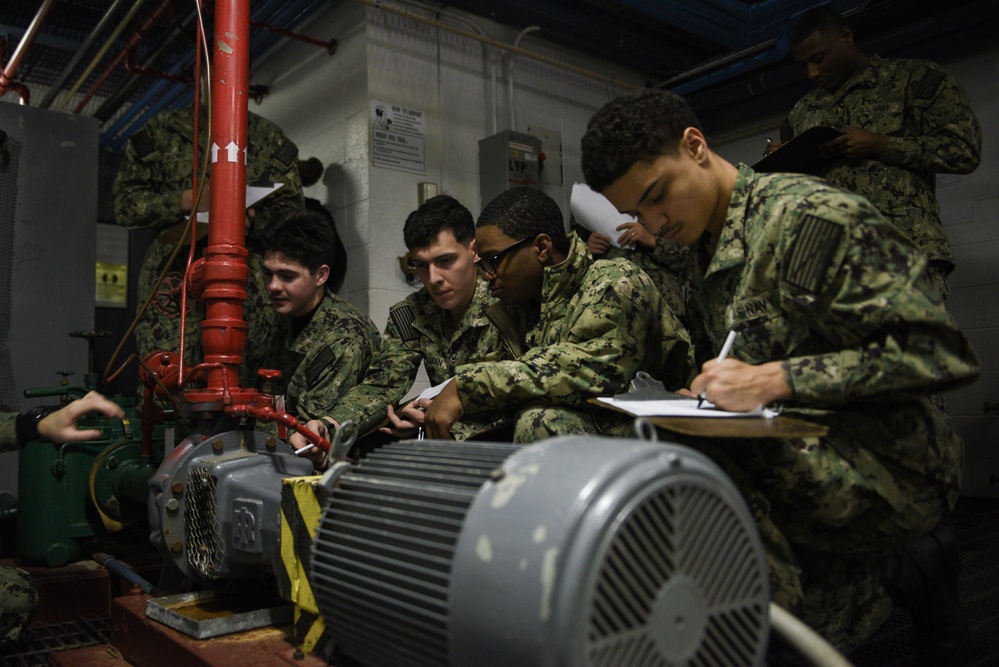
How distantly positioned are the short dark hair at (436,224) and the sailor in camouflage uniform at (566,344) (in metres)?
0.51

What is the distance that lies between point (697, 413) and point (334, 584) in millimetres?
588

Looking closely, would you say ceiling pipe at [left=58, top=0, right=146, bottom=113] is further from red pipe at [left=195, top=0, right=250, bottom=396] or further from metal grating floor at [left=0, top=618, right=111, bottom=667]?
metal grating floor at [left=0, top=618, right=111, bottom=667]

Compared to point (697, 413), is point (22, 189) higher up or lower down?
higher up

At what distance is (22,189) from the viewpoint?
3512mm

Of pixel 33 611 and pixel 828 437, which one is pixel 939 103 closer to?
pixel 828 437

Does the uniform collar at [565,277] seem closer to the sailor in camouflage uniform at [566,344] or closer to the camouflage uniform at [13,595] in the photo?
the sailor in camouflage uniform at [566,344]

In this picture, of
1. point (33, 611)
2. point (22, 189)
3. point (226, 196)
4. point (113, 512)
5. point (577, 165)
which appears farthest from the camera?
point (577, 165)

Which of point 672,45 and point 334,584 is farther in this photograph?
point 672,45

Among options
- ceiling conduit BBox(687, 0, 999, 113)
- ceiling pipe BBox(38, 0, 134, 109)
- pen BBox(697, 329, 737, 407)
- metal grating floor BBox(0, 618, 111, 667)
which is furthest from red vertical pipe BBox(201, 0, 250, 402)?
ceiling conduit BBox(687, 0, 999, 113)

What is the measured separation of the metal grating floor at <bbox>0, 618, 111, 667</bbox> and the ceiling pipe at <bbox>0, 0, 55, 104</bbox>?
300cm

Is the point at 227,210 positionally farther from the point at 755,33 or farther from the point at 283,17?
the point at 755,33

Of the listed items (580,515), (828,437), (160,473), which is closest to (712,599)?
(580,515)

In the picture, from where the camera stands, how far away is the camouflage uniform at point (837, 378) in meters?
1.10

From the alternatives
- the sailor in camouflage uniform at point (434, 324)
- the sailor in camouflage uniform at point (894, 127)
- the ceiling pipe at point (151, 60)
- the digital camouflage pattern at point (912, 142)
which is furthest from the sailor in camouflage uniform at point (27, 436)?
the digital camouflage pattern at point (912, 142)
